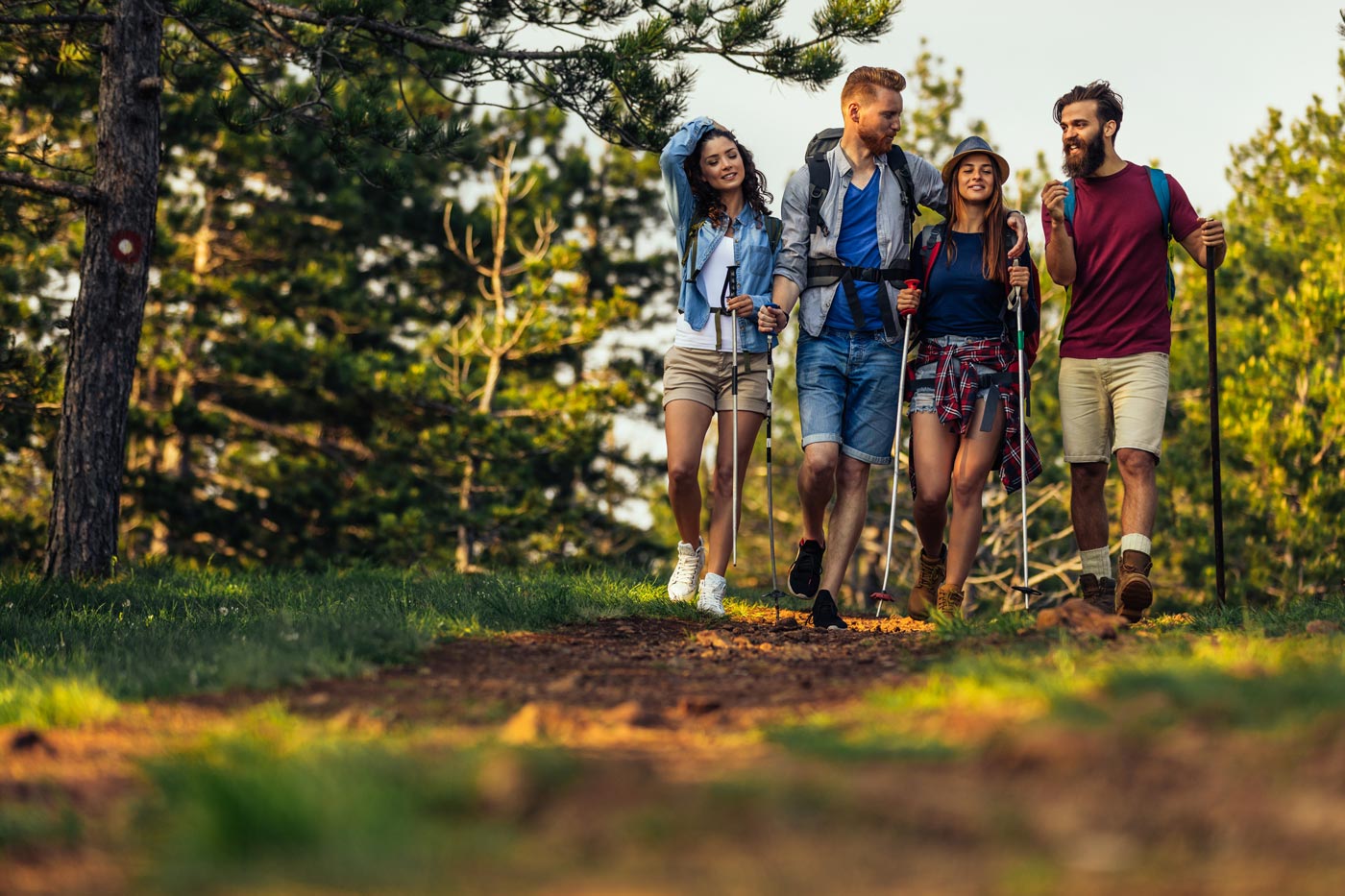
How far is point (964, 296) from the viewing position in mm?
6430

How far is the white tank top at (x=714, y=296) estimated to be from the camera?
22.1ft

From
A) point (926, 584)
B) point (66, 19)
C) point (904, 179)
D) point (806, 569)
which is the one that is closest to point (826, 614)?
point (806, 569)

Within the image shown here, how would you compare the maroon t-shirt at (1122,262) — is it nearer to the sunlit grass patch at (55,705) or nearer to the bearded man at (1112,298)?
the bearded man at (1112,298)

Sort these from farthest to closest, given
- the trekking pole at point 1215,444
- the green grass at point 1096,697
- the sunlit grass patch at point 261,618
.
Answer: the trekking pole at point 1215,444
the sunlit grass patch at point 261,618
the green grass at point 1096,697

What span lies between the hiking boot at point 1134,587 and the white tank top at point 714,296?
2.16 m

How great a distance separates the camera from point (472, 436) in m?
19.0

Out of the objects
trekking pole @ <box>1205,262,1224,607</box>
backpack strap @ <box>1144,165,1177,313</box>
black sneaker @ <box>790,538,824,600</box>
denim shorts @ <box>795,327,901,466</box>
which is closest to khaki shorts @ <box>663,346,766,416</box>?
denim shorts @ <box>795,327,901,466</box>

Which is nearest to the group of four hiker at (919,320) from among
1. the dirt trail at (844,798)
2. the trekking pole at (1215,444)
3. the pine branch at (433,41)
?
the trekking pole at (1215,444)

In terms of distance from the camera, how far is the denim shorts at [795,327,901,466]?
6.58m

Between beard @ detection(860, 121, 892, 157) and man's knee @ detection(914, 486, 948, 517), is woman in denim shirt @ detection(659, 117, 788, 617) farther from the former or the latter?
man's knee @ detection(914, 486, 948, 517)

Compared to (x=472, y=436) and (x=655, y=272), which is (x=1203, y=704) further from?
(x=655, y=272)

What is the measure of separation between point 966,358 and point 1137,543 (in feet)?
3.85

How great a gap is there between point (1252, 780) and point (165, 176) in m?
19.4

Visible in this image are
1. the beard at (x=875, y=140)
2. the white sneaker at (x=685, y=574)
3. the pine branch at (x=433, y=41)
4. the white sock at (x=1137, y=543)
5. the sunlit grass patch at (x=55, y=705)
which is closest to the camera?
the sunlit grass patch at (x=55, y=705)
